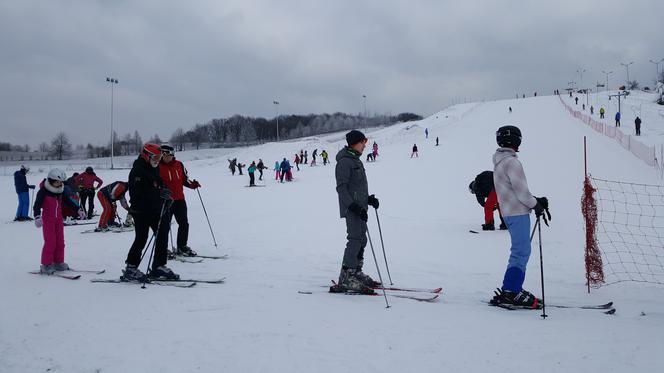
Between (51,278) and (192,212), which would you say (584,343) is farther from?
(192,212)

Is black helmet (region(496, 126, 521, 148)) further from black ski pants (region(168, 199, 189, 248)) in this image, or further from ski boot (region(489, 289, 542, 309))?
black ski pants (region(168, 199, 189, 248))

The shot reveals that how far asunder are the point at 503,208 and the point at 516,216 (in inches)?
6.0

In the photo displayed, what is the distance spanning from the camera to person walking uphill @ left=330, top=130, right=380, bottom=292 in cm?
498

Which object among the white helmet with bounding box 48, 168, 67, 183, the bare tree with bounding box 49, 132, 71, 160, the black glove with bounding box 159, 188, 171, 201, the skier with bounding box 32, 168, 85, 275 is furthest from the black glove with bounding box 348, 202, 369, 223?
the bare tree with bounding box 49, 132, 71, 160

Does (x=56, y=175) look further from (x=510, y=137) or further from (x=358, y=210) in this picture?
(x=510, y=137)

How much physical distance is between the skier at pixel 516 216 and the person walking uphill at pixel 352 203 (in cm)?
147

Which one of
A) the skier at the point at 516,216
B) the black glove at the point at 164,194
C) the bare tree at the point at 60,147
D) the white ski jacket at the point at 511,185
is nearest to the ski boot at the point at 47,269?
the black glove at the point at 164,194

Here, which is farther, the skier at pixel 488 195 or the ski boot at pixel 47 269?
the skier at pixel 488 195

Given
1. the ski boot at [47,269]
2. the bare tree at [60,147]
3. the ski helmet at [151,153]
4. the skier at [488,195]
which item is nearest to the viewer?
the ski helmet at [151,153]

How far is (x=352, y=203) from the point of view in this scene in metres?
4.84

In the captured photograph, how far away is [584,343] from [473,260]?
367 cm

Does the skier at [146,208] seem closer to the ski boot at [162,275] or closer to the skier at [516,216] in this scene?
the ski boot at [162,275]

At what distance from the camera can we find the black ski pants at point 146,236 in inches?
219

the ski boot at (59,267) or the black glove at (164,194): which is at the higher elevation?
the black glove at (164,194)
